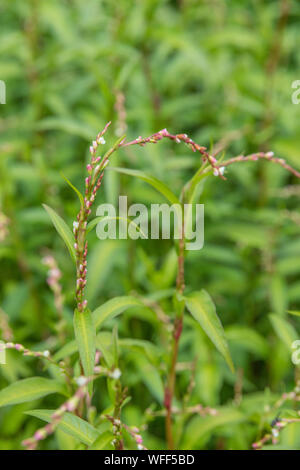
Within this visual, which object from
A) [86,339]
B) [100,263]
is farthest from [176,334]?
[100,263]

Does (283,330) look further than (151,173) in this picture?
No

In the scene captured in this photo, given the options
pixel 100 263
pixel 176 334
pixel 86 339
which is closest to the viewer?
pixel 86 339

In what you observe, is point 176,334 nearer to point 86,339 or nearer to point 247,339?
point 86,339

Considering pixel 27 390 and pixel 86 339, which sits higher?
pixel 86 339

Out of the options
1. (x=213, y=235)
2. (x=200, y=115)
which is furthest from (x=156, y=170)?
(x=200, y=115)

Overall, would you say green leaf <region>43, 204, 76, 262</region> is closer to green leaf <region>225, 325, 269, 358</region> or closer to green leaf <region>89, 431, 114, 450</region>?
green leaf <region>89, 431, 114, 450</region>

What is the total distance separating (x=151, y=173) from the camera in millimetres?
1978

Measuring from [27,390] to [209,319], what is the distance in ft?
1.33

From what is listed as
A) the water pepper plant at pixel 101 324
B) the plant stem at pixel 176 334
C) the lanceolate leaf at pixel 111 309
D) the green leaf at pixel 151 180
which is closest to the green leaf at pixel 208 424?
the plant stem at pixel 176 334

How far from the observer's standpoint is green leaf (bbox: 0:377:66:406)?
1.03 metres

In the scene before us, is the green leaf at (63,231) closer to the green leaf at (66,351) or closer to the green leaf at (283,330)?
the green leaf at (66,351)

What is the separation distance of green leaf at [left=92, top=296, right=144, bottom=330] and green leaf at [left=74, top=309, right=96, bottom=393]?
45 mm

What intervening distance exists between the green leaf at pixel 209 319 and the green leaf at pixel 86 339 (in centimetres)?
21

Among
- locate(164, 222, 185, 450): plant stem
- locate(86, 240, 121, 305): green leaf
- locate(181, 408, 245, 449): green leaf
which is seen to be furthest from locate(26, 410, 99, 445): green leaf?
locate(86, 240, 121, 305): green leaf
